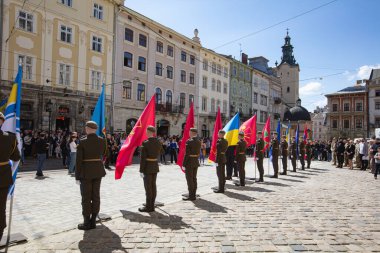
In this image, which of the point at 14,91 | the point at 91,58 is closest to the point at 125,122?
the point at 91,58

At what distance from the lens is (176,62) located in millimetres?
34250

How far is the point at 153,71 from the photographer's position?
31.2m

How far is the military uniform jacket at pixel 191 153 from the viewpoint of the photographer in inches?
329

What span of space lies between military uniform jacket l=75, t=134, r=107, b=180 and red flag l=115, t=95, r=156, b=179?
137 centimetres

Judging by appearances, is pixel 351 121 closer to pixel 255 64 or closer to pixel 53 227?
pixel 255 64

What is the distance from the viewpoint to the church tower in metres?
67.1

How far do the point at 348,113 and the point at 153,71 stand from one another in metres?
47.4

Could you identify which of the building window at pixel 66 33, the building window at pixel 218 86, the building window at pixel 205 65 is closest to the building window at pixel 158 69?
the building window at pixel 205 65

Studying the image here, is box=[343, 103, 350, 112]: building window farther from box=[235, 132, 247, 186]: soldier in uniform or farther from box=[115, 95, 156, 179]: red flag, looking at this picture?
box=[115, 95, 156, 179]: red flag

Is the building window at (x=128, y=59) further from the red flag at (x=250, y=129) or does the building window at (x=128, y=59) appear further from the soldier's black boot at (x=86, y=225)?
the soldier's black boot at (x=86, y=225)

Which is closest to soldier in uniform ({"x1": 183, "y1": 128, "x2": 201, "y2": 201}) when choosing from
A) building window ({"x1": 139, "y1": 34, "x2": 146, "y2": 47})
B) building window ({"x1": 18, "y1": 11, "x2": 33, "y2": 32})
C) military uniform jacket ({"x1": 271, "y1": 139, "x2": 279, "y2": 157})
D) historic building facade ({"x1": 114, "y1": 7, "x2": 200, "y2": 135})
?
military uniform jacket ({"x1": 271, "y1": 139, "x2": 279, "y2": 157})

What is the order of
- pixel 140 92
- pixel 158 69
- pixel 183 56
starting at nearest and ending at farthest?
pixel 140 92, pixel 158 69, pixel 183 56

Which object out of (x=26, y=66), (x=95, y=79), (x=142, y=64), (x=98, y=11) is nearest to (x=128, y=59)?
(x=142, y=64)

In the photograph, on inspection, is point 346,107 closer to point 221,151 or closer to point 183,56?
point 183,56
